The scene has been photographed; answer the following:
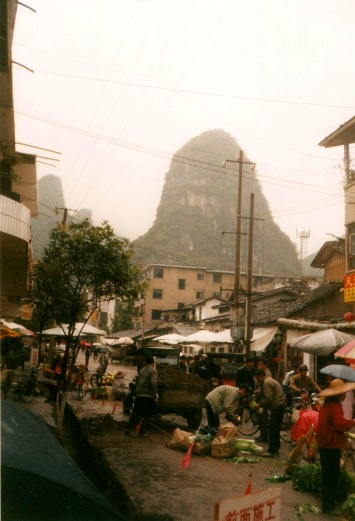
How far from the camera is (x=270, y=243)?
120188mm

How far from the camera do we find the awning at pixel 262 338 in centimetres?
2651

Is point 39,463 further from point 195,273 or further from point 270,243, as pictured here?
point 270,243

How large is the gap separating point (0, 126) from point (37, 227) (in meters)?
101

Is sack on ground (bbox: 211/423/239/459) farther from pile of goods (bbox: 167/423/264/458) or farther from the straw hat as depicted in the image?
the straw hat

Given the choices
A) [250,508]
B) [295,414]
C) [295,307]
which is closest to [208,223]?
[295,307]

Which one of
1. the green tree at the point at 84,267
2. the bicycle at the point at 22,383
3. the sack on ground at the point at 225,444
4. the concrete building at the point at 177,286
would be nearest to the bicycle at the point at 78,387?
the bicycle at the point at 22,383

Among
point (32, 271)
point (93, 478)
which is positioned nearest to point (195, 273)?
point (32, 271)

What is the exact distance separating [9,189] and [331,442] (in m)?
11.6

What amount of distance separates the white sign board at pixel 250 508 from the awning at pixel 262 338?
22552 millimetres

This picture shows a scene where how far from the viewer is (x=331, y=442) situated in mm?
7301

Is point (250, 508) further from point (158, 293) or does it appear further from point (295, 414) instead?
point (158, 293)

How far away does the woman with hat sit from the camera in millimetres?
7270

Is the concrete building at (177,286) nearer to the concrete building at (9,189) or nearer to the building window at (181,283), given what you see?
the building window at (181,283)

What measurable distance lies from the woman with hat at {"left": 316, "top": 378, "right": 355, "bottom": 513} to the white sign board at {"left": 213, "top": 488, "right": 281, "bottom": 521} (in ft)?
11.6
